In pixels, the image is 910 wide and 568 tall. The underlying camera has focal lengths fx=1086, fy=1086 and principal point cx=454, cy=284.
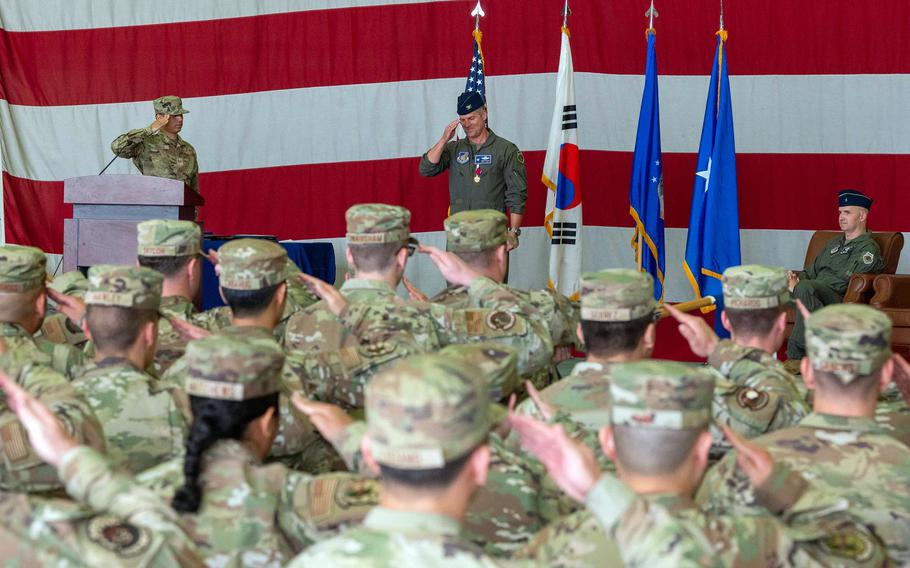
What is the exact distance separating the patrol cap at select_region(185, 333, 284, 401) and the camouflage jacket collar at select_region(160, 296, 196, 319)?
135 centimetres

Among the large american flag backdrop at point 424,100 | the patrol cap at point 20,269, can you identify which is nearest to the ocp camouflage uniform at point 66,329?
the patrol cap at point 20,269

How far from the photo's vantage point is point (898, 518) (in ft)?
6.19

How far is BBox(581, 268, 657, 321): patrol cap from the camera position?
2.50 metres

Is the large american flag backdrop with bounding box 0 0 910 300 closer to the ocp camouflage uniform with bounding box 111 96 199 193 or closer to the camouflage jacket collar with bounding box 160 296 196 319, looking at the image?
the ocp camouflage uniform with bounding box 111 96 199 193

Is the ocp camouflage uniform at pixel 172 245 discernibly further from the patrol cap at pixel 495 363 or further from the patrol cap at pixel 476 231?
the patrol cap at pixel 495 363

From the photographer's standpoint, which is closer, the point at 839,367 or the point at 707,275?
the point at 839,367

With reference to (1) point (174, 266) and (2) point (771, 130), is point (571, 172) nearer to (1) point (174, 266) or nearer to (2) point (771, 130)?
(2) point (771, 130)

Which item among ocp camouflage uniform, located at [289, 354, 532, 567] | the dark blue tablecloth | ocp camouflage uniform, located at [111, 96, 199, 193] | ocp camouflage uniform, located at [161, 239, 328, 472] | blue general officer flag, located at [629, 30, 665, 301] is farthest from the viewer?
ocp camouflage uniform, located at [111, 96, 199, 193]

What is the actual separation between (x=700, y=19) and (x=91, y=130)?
4263 mm

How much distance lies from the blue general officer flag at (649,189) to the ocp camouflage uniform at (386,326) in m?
2.89

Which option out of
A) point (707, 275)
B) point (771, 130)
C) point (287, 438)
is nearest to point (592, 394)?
point (287, 438)

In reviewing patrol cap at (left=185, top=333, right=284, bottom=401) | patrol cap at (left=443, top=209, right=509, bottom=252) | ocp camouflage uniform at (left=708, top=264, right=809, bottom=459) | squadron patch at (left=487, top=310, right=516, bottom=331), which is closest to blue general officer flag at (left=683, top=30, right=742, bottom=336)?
patrol cap at (left=443, top=209, right=509, bottom=252)

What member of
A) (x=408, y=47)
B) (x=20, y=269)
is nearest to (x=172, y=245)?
(x=20, y=269)

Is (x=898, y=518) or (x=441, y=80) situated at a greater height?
(x=441, y=80)
